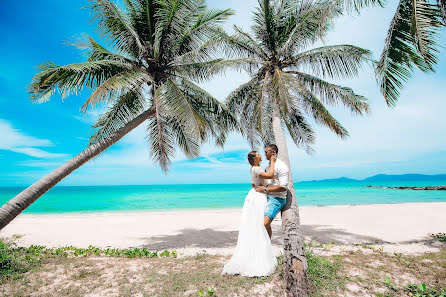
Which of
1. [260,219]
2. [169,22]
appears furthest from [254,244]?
[169,22]

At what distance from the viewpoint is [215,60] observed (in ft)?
24.8

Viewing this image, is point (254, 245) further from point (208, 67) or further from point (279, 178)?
point (208, 67)

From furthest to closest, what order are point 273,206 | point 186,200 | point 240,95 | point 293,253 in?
point 186,200 < point 240,95 < point 273,206 < point 293,253

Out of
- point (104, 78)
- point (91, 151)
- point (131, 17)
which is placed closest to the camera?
point (91, 151)

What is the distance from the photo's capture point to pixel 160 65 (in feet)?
23.8

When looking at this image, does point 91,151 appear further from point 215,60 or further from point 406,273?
point 406,273

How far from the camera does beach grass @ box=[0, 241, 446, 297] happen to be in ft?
12.9

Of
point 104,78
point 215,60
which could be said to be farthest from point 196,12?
point 104,78

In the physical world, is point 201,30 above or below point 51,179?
above

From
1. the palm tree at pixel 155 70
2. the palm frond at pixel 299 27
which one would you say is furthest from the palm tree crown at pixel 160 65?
the palm frond at pixel 299 27

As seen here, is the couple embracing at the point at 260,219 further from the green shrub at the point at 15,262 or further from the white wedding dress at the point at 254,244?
the green shrub at the point at 15,262

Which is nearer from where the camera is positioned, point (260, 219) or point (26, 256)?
point (260, 219)

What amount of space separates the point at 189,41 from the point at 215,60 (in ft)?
3.60

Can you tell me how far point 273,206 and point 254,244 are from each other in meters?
0.75
